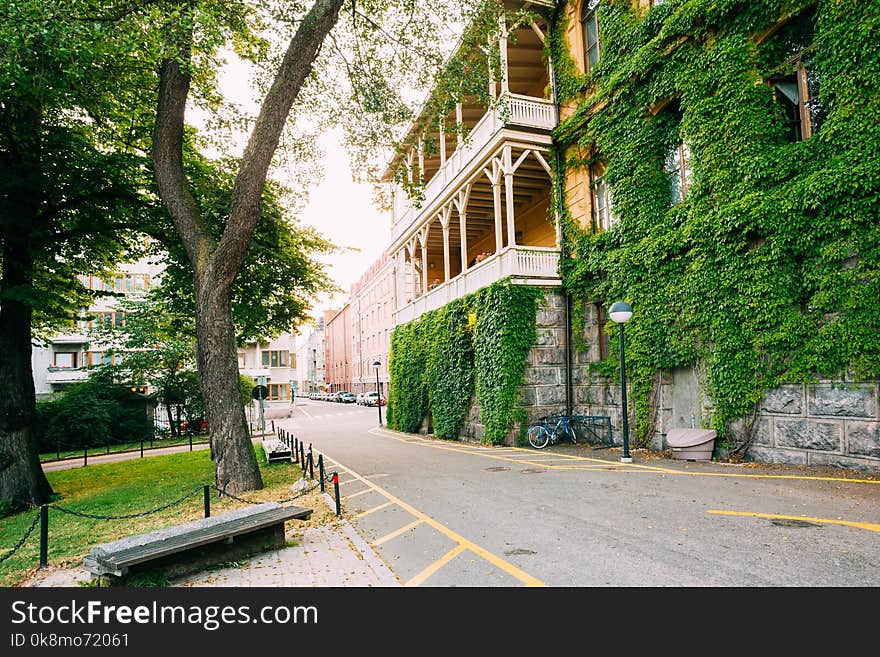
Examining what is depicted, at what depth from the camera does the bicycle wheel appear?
1458 centimetres

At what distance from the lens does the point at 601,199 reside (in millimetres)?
15305

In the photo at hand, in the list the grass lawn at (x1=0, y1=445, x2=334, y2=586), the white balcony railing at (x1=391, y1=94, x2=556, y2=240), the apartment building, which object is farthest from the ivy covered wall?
the apartment building

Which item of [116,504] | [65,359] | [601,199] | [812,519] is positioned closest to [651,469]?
[812,519]

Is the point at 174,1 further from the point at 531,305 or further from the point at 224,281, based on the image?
the point at 531,305

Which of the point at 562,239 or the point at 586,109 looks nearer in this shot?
the point at 586,109

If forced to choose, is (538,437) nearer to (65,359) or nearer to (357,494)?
(357,494)

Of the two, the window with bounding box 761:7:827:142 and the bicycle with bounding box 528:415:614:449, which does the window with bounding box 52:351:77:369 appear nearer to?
the bicycle with bounding box 528:415:614:449

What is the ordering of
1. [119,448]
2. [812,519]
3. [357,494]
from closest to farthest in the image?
[812,519] < [357,494] < [119,448]

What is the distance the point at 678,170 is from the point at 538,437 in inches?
314

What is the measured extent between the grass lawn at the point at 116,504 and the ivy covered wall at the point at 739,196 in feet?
28.2

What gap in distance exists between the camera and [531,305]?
1549 cm

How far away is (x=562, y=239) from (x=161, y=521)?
13065mm

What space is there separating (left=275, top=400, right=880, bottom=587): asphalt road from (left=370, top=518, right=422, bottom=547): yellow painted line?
0.03 metres
